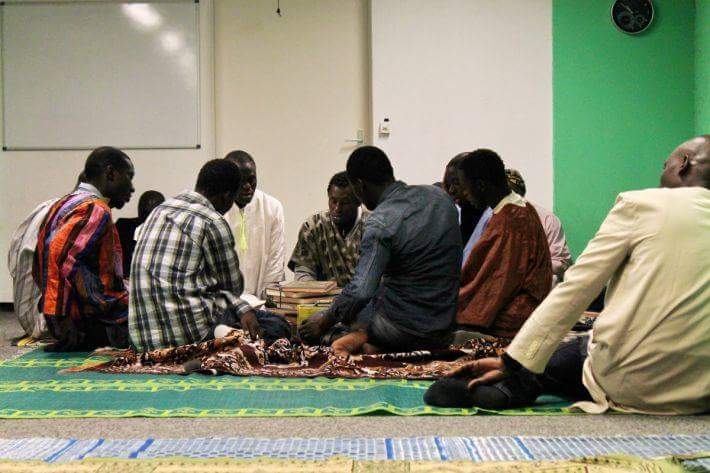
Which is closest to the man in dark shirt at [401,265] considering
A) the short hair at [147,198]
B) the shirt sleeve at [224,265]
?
the shirt sleeve at [224,265]

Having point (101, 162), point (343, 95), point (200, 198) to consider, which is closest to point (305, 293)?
point (200, 198)

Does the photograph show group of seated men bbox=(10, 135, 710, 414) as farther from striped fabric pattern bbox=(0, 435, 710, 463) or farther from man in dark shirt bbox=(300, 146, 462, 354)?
striped fabric pattern bbox=(0, 435, 710, 463)

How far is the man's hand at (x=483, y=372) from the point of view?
2518 millimetres

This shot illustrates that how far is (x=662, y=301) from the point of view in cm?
230

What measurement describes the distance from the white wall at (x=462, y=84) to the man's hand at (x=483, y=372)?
3.83 m

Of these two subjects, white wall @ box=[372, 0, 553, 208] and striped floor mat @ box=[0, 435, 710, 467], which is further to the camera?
white wall @ box=[372, 0, 553, 208]

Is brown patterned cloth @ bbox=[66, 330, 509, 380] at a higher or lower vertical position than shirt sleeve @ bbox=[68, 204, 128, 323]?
lower

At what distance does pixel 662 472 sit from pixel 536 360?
2.40ft

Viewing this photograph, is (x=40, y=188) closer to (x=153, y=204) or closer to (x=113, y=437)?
(x=153, y=204)

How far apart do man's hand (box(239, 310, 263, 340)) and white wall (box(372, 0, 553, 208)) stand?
9.89 feet

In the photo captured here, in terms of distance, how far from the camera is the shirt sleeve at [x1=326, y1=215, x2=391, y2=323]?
3.33m

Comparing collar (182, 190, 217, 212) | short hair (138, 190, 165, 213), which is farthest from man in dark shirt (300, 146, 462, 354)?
short hair (138, 190, 165, 213)

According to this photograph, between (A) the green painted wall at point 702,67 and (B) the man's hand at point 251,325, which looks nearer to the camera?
(B) the man's hand at point 251,325

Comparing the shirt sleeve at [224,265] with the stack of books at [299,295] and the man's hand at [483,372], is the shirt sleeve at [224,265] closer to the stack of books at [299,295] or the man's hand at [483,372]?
the stack of books at [299,295]
